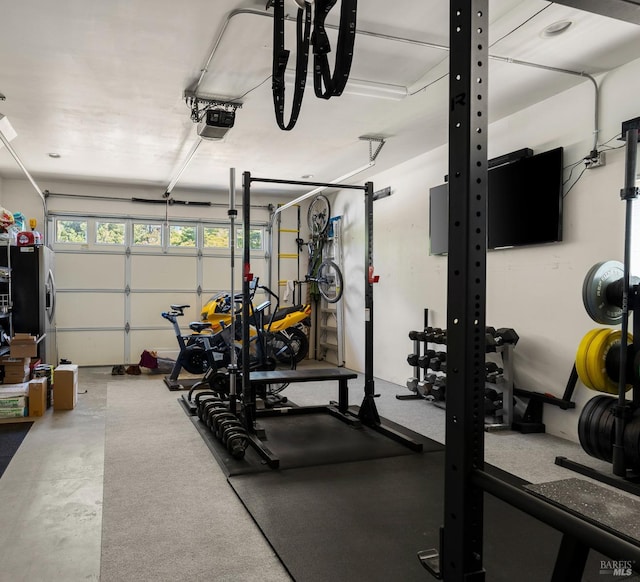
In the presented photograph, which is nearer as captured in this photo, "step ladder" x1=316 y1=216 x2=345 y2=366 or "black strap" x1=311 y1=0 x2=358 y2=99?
"black strap" x1=311 y1=0 x2=358 y2=99

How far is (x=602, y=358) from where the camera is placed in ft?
10.6

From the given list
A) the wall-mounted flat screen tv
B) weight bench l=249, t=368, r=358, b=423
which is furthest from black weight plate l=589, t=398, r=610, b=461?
weight bench l=249, t=368, r=358, b=423

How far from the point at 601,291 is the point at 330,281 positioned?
473 centimetres

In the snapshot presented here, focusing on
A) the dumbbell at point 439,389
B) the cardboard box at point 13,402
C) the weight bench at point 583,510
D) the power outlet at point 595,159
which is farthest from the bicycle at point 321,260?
the weight bench at point 583,510

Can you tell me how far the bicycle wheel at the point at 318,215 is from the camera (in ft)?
26.6

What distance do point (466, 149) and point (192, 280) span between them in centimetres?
761

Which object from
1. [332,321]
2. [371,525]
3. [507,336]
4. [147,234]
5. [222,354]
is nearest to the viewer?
[371,525]

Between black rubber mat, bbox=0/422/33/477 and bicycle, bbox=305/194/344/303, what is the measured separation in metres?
4.18

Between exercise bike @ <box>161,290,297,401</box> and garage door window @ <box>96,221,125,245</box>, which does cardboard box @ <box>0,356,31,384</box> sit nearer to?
exercise bike @ <box>161,290,297,401</box>

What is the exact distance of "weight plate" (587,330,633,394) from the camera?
3.23 m

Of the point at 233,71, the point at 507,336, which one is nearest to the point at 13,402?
the point at 233,71

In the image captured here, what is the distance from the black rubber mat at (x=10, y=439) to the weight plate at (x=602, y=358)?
3.90 metres

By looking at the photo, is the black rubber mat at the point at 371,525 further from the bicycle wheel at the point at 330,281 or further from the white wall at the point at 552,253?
the bicycle wheel at the point at 330,281

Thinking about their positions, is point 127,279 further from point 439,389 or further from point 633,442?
point 633,442
